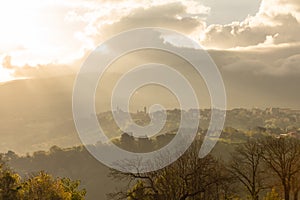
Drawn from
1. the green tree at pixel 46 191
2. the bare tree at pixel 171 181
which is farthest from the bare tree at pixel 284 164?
the green tree at pixel 46 191

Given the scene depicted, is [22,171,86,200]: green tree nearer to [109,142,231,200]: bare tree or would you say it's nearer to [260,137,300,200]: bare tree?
[109,142,231,200]: bare tree

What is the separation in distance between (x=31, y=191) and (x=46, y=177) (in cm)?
462

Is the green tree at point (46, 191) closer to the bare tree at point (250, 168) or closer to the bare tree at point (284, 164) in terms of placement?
the bare tree at point (250, 168)

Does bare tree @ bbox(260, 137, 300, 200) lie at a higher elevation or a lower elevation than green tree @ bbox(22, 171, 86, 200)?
higher

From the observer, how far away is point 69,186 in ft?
301

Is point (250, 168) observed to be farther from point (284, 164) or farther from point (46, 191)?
point (46, 191)

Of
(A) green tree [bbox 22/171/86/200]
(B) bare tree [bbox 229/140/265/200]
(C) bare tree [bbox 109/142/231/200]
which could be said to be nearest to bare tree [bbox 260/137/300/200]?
(B) bare tree [bbox 229/140/265/200]

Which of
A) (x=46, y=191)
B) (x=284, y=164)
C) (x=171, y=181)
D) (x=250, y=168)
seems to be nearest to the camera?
(x=171, y=181)

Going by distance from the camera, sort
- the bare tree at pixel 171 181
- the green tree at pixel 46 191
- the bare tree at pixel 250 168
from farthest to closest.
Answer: the green tree at pixel 46 191 < the bare tree at pixel 250 168 < the bare tree at pixel 171 181

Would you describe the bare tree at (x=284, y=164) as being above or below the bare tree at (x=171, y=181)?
above

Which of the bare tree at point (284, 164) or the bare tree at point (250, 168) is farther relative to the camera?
the bare tree at point (284, 164)

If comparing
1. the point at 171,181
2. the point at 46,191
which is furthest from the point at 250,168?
the point at 46,191

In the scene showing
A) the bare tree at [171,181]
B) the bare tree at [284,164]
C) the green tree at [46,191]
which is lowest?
the bare tree at [171,181]

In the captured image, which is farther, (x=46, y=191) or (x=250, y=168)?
(x=46, y=191)
